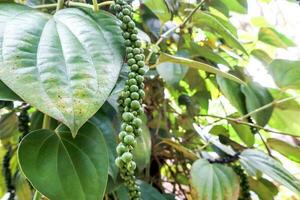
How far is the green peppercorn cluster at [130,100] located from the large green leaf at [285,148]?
44 centimetres

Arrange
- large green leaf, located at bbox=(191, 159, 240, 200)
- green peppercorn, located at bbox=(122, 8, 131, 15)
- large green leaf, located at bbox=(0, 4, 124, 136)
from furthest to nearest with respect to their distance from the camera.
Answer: large green leaf, located at bbox=(191, 159, 240, 200), green peppercorn, located at bbox=(122, 8, 131, 15), large green leaf, located at bbox=(0, 4, 124, 136)

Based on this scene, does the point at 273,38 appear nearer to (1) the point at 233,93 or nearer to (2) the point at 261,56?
(2) the point at 261,56

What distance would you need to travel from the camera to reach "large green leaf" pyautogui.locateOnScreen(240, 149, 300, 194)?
604mm

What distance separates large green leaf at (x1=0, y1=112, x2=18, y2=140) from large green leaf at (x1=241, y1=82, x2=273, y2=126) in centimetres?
39

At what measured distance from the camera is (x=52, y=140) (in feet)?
1.40

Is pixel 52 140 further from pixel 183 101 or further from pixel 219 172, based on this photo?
pixel 183 101

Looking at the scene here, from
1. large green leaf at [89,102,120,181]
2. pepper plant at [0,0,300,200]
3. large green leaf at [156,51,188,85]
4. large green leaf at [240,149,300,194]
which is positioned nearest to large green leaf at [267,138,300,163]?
pepper plant at [0,0,300,200]

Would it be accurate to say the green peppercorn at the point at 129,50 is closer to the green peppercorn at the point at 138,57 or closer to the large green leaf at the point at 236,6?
the green peppercorn at the point at 138,57

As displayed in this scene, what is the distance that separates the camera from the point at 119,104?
0.40 m

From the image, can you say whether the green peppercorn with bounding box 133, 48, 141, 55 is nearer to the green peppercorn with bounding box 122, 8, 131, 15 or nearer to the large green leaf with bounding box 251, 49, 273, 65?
the green peppercorn with bounding box 122, 8, 131, 15

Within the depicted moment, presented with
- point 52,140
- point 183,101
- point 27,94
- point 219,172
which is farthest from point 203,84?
point 27,94

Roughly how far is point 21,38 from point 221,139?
0.49m

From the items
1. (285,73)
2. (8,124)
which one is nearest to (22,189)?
(8,124)

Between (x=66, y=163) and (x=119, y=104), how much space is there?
7 cm
